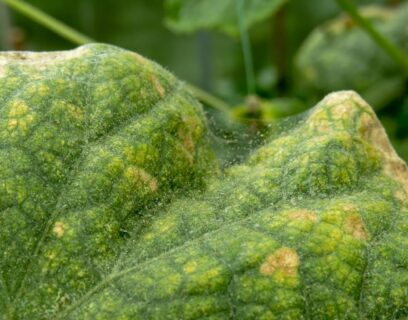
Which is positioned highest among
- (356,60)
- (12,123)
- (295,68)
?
(12,123)

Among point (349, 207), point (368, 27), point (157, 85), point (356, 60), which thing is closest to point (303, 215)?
point (349, 207)

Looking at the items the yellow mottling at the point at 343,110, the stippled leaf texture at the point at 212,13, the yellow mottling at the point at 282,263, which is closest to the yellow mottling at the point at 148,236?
the yellow mottling at the point at 282,263

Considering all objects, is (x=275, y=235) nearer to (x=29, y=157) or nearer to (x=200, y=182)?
(x=200, y=182)

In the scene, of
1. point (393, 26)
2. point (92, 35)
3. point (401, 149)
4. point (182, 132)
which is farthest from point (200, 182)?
point (92, 35)

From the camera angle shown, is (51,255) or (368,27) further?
(368,27)

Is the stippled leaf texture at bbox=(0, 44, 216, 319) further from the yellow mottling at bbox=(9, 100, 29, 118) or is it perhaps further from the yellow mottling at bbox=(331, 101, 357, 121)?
the yellow mottling at bbox=(331, 101, 357, 121)

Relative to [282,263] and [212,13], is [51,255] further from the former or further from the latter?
[212,13]
